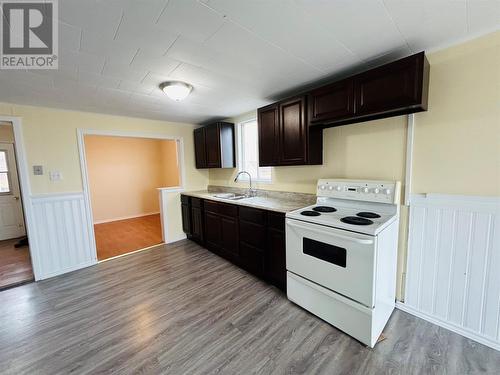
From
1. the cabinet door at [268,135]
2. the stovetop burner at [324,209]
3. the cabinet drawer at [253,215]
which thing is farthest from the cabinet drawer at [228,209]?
the stovetop burner at [324,209]

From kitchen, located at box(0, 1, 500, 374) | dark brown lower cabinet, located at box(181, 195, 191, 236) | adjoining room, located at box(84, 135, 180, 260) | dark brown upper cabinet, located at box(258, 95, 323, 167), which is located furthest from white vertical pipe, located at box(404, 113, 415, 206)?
adjoining room, located at box(84, 135, 180, 260)

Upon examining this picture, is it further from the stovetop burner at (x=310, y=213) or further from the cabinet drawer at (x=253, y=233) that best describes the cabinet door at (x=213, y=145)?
the stovetop burner at (x=310, y=213)

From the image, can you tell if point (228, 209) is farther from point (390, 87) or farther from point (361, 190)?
point (390, 87)

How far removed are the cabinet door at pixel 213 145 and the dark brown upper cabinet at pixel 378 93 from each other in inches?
75.0

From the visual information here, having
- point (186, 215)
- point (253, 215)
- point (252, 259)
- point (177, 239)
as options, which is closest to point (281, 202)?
point (253, 215)

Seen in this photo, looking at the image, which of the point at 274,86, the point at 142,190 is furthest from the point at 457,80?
the point at 142,190

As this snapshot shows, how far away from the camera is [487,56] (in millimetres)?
1476

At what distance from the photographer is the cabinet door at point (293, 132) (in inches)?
90.7

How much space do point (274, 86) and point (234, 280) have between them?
234cm

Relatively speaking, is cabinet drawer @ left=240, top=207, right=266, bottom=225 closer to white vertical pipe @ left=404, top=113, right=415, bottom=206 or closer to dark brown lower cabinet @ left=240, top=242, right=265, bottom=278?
dark brown lower cabinet @ left=240, top=242, right=265, bottom=278

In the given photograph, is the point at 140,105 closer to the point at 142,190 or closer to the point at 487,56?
the point at 487,56

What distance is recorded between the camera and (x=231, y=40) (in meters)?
1.45

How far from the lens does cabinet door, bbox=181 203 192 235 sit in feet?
12.8

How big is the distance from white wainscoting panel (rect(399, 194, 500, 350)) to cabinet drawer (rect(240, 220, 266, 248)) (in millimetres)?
1428
